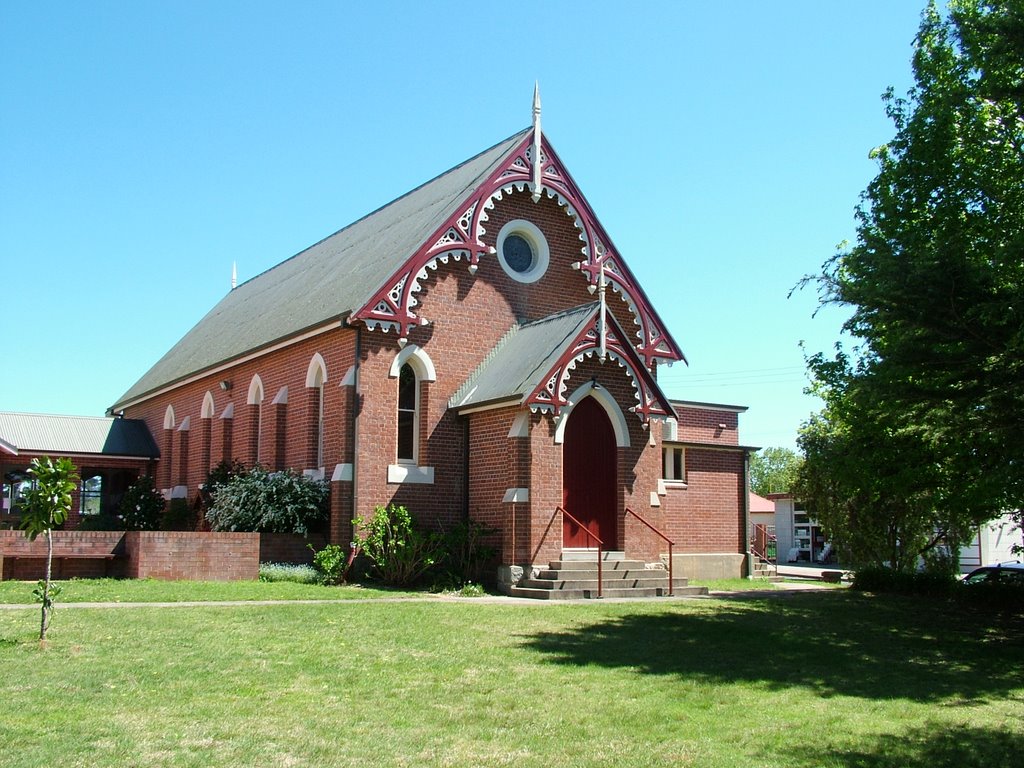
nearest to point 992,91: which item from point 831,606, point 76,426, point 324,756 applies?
point 831,606

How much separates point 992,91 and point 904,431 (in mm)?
5383

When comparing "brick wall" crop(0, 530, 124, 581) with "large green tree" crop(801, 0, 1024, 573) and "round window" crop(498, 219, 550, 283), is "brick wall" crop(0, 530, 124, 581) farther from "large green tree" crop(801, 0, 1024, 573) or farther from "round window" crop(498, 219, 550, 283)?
"large green tree" crop(801, 0, 1024, 573)

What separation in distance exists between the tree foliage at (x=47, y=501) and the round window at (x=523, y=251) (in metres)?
13.5

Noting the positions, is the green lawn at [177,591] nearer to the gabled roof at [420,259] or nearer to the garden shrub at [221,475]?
the gabled roof at [420,259]

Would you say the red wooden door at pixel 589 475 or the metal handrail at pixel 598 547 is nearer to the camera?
the metal handrail at pixel 598 547

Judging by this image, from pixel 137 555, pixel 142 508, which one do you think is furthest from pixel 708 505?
pixel 142 508

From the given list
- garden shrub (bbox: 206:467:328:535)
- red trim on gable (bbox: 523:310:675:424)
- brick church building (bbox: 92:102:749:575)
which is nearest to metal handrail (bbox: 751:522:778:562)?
brick church building (bbox: 92:102:749:575)

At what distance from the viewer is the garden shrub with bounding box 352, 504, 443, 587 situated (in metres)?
20.8

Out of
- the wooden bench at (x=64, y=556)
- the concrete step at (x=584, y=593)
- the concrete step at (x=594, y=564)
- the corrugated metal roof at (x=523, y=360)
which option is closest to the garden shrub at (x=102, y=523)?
the wooden bench at (x=64, y=556)

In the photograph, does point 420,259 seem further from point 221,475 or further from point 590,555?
point 221,475

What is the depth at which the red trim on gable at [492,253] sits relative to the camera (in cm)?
2205

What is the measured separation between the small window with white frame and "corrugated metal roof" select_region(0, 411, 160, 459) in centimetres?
1769

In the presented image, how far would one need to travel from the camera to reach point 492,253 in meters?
24.1

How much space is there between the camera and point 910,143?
20250mm
